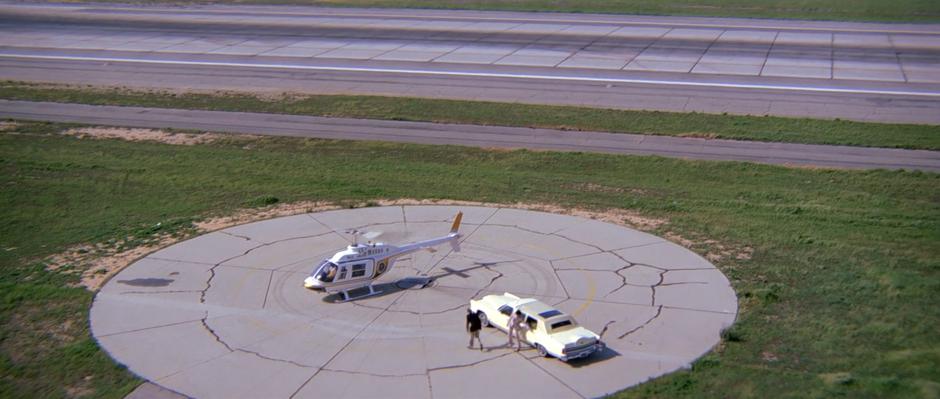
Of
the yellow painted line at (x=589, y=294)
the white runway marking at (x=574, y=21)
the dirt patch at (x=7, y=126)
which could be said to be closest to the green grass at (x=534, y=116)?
the dirt patch at (x=7, y=126)

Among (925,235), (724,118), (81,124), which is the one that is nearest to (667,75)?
(724,118)

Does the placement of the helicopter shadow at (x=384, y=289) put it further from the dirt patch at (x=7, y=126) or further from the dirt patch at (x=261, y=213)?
the dirt patch at (x=7, y=126)

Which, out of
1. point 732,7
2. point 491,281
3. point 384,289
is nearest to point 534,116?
point 491,281

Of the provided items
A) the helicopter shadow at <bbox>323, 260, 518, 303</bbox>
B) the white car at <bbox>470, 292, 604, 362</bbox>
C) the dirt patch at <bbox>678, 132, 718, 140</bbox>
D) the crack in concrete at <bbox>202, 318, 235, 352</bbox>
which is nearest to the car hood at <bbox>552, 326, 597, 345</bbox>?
the white car at <bbox>470, 292, 604, 362</bbox>

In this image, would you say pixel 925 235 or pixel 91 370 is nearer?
pixel 91 370

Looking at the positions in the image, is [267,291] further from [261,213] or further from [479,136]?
[479,136]

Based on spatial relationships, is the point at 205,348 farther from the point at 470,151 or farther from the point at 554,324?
the point at 470,151

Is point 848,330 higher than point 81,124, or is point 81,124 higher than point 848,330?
point 81,124

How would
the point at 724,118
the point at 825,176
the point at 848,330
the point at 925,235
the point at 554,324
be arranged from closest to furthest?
the point at 554,324 → the point at 848,330 → the point at 925,235 → the point at 825,176 → the point at 724,118
